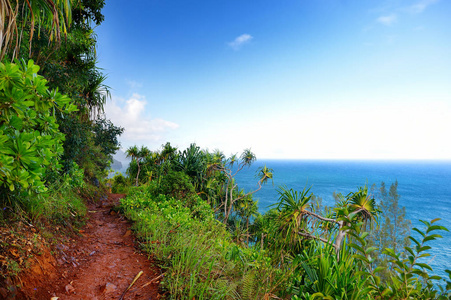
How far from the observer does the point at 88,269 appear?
3.03 meters

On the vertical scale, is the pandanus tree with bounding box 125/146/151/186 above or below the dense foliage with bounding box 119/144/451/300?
above

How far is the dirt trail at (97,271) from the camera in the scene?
8.00ft

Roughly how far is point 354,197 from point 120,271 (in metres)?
4.01

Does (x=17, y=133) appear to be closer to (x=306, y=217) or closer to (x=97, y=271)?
(x=97, y=271)

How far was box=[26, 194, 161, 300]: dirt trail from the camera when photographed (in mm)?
2439

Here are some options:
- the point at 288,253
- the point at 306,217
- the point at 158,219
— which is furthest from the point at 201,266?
the point at 306,217

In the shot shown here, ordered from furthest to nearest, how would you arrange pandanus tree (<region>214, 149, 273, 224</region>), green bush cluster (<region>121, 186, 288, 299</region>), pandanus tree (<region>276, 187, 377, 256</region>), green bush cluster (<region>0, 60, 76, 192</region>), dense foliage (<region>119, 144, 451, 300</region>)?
pandanus tree (<region>214, 149, 273, 224</region>), pandanus tree (<region>276, 187, 377, 256</region>), green bush cluster (<region>121, 186, 288, 299</region>), green bush cluster (<region>0, 60, 76, 192</region>), dense foliage (<region>119, 144, 451, 300</region>)

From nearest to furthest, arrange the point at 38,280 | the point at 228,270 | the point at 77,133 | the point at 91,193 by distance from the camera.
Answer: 1. the point at 38,280
2. the point at 228,270
3. the point at 77,133
4. the point at 91,193

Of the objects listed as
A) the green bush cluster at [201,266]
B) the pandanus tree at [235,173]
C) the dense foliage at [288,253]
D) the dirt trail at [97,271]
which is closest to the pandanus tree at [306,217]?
the dense foliage at [288,253]

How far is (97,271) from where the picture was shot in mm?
3004

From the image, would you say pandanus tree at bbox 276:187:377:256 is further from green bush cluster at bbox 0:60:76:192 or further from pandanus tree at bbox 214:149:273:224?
pandanus tree at bbox 214:149:273:224

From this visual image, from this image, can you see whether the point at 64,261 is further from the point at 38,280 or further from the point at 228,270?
the point at 228,270

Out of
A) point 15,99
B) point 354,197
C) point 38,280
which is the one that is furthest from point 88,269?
point 354,197

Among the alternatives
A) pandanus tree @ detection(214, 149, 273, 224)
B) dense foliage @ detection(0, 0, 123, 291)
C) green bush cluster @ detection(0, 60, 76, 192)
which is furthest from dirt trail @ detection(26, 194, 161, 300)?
pandanus tree @ detection(214, 149, 273, 224)
